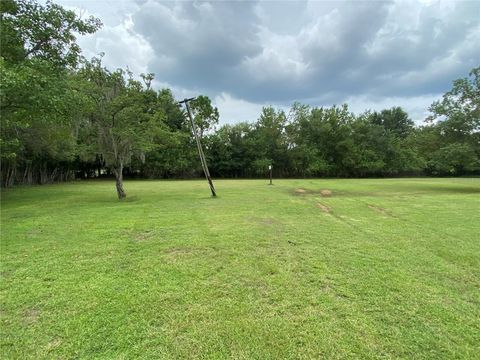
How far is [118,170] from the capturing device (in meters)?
12.4

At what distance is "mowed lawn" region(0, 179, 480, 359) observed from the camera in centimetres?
232

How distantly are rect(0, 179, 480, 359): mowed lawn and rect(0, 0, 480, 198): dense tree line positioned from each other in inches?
208

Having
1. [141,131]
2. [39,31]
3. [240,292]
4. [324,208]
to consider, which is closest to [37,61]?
[39,31]

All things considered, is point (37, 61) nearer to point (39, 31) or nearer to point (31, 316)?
point (39, 31)

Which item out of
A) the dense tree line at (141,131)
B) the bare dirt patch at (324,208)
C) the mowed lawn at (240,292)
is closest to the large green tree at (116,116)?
the dense tree line at (141,131)

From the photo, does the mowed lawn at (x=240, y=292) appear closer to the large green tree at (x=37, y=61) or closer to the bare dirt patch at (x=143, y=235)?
the bare dirt patch at (x=143, y=235)

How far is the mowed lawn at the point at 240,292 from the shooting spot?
232cm

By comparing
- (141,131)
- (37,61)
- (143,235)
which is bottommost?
(143,235)

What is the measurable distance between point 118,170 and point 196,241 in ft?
28.4

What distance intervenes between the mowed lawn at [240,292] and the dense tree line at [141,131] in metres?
5.28

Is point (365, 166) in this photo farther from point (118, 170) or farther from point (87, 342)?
point (87, 342)

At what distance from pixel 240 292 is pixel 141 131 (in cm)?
1098

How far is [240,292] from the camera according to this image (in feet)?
10.6

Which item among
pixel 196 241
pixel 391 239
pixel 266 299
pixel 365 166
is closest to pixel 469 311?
pixel 266 299
